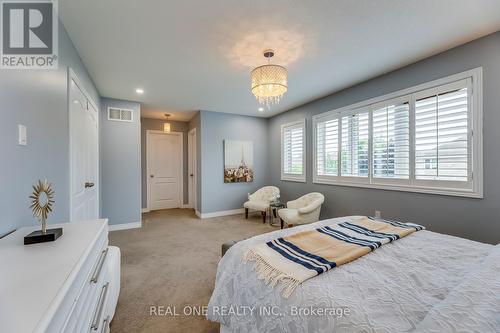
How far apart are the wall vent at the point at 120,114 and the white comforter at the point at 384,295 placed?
154 inches

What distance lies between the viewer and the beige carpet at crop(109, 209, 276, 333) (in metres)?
1.74

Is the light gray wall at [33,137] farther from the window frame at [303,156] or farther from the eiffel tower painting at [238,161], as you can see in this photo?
the window frame at [303,156]

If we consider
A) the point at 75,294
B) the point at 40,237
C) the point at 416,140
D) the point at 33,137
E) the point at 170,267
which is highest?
the point at 416,140

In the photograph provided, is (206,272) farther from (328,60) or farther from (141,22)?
(328,60)

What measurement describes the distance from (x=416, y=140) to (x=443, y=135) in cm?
29

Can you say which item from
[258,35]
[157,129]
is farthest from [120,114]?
[258,35]

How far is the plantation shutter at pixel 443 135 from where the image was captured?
7.95 ft

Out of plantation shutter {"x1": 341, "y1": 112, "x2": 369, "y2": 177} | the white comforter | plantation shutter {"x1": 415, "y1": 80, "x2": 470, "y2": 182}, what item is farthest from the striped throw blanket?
plantation shutter {"x1": 341, "y1": 112, "x2": 369, "y2": 177}

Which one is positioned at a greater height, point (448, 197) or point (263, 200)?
point (448, 197)

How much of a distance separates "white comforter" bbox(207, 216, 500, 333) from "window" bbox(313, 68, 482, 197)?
138cm

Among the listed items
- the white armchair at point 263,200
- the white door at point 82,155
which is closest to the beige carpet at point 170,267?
the white armchair at point 263,200

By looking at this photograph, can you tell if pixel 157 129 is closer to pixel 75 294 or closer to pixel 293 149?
pixel 293 149

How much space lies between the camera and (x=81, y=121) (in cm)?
270

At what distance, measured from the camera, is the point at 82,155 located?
8.89 feet
